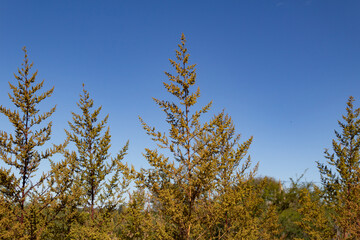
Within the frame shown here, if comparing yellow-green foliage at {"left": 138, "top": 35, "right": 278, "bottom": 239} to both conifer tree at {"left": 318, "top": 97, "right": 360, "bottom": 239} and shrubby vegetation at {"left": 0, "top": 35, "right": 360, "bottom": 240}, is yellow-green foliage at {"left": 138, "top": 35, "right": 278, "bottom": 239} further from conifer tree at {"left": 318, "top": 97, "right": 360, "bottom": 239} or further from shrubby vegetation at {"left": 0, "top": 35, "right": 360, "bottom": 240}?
conifer tree at {"left": 318, "top": 97, "right": 360, "bottom": 239}

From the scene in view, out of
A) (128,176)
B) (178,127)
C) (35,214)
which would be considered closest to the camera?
(128,176)

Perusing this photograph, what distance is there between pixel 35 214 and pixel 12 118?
3339 mm

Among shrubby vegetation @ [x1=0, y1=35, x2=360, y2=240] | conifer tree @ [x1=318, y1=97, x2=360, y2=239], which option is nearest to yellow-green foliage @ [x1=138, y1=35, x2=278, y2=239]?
shrubby vegetation @ [x1=0, y1=35, x2=360, y2=240]

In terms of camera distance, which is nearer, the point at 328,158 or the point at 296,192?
the point at 328,158

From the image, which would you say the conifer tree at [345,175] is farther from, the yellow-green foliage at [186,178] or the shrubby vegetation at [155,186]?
the yellow-green foliage at [186,178]

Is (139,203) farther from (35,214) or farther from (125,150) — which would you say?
(35,214)

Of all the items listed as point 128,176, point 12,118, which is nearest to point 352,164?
point 128,176

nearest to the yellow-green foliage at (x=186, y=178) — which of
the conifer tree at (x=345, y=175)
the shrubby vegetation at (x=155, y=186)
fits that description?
the shrubby vegetation at (x=155, y=186)

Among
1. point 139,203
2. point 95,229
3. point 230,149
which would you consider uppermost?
point 230,149

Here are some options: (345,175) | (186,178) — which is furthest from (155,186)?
(345,175)

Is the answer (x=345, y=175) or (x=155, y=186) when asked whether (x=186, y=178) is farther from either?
(x=345, y=175)

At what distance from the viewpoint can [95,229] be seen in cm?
977

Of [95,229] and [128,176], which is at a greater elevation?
[128,176]

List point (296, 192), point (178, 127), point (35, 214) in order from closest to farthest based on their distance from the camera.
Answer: point (178, 127) → point (35, 214) → point (296, 192)
